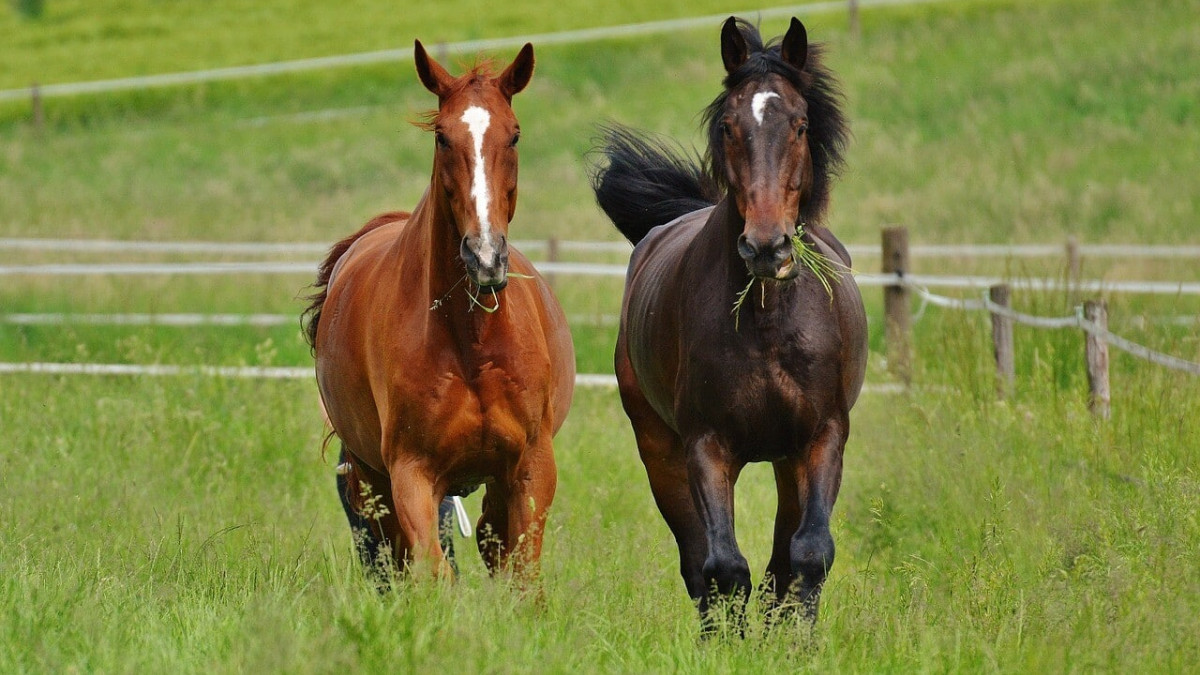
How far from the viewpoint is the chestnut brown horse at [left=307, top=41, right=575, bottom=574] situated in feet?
16.7

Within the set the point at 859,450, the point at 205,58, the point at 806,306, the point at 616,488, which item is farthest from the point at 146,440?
the point at 205,58

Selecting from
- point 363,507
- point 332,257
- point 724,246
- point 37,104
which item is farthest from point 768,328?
point 37,104

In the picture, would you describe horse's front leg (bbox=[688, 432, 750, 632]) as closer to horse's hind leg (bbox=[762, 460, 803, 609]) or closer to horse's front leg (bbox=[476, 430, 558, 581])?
horse's hind leg (bbox=[762, 460, 803, 609])

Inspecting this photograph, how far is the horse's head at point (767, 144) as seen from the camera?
480 cm

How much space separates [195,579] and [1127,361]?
610 centimetres

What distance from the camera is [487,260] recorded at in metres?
4.77

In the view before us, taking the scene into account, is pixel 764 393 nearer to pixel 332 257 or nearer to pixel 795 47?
pixel 795 47

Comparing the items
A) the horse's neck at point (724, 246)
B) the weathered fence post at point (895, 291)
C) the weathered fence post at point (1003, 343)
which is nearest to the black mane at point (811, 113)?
the horse's neck at point (724, 246)

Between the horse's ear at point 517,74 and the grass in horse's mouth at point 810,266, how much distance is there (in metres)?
1.07

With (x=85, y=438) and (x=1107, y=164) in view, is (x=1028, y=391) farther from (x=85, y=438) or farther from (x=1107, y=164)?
(x=1107, y=164)

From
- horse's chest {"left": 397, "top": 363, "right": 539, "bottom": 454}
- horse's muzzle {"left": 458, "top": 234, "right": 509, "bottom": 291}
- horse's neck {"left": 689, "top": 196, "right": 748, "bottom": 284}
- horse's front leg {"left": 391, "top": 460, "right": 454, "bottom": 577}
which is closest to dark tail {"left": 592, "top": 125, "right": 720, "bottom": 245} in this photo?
horse's neck {"left": 689, "top": 196, "right": 748, "bottom": 284}

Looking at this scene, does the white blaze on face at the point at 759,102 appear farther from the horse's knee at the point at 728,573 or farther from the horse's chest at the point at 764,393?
the horse's knee at the point at 728,573

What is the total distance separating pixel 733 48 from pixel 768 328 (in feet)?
3.27

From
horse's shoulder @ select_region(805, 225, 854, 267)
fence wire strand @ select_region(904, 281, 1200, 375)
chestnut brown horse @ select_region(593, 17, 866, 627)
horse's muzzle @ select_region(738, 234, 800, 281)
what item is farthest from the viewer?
fence wire strand @ select_region(904, 281, 1200, 375)
